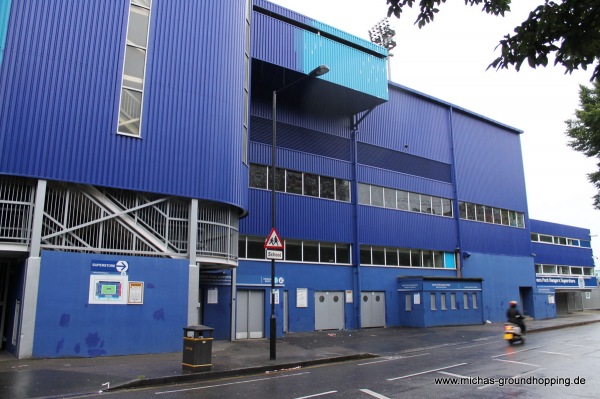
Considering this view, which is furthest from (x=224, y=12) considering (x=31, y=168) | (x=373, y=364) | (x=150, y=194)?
(x=373, y=364)

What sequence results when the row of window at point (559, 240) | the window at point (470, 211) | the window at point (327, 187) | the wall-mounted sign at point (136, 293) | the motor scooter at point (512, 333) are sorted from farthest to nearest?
the row of window at point (559, 240) < the window at point (470, 211) < the window at point (327, 187) < the motor scooter at point (512, 333) < the wall-mounted sign at point (136, 293)

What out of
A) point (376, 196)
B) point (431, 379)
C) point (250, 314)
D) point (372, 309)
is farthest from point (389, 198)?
point (431, 379)

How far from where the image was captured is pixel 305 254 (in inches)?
1022

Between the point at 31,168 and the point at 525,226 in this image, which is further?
the point at 525,226

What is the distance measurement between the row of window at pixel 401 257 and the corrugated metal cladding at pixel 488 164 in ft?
18.0

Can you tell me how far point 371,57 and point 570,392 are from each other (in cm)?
2284

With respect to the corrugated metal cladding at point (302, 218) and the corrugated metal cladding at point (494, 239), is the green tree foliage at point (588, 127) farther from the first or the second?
the corrugated metal cladding at point (302, 218)

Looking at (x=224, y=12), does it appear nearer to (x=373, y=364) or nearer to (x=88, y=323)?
(x=88, y=323)

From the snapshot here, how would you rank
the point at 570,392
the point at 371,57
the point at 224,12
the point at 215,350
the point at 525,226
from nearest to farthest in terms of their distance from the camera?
the point at 570,392 → the point at 215,350 → the point at 224,12 → the point at 371,57 → the point at 525,226

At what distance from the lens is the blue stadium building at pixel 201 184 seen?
14844mm

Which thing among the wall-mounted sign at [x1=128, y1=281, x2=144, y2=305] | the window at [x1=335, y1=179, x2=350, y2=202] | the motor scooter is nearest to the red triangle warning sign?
the wall-mounted sign at [x1=128, y1=281, x2=144, y2=305]

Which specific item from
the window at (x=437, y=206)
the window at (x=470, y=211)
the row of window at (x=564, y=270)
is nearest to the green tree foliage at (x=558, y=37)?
the window at (x=437, y=206)

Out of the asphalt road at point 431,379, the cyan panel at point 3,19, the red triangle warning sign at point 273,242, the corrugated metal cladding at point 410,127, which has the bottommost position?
the asphalt road at point 431,379

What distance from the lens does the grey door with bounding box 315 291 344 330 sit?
84.0ft
